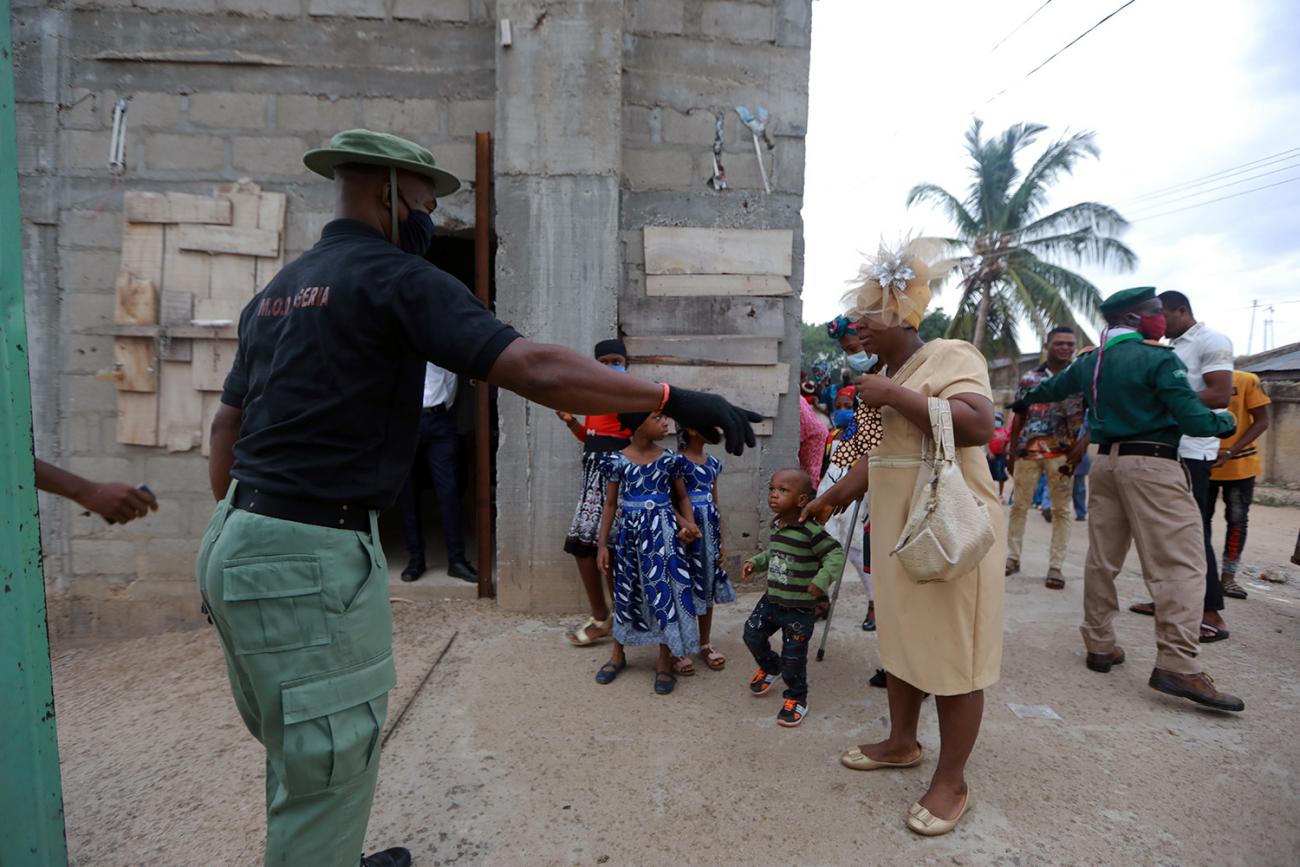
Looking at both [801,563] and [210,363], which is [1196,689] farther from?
[210,363]

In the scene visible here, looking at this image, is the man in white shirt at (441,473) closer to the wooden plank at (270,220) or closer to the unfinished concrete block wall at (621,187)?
the unfinished concrete block wall at (621,187)

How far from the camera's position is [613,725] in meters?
3.16

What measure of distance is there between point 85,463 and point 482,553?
2596 millimetres

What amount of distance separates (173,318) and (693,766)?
4.17 m

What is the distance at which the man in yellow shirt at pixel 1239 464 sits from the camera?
462 cm

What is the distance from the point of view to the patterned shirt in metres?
5.27

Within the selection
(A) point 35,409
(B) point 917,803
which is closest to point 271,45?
(A) point 35,409

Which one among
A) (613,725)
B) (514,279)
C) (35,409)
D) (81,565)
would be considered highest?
(514,279)

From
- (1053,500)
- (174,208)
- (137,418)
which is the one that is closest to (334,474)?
(137,418)

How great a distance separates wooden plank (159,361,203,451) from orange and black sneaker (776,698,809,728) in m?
4.00

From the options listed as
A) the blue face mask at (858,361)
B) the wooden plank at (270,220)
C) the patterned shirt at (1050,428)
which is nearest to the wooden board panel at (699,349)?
the blue face mask at (858,361)

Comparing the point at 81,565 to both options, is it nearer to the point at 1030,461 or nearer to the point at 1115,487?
the point at 1115,487

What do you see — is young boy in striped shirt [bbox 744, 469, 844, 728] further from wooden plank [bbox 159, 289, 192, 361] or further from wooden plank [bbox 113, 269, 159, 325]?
wooden plank [bbox 113, 269, 159, 325]

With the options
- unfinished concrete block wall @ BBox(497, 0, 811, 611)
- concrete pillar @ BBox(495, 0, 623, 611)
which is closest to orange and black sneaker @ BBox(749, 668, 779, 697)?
unfinished concrete block wall @ BBox(497, 0, 811, 611)
